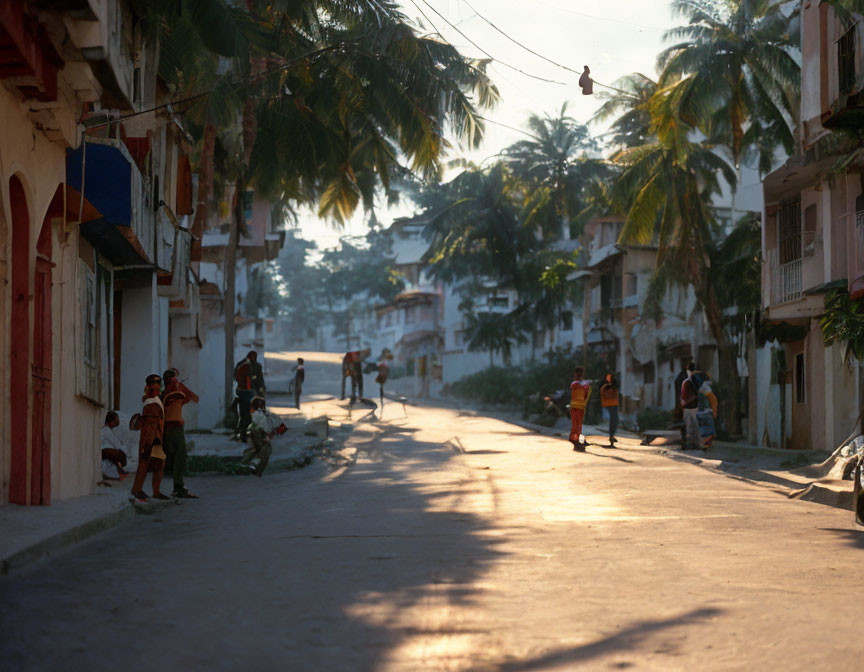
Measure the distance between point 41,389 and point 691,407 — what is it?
583 inches

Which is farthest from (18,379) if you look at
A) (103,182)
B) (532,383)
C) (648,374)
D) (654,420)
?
(532,383)

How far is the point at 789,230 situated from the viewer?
85.3 feet

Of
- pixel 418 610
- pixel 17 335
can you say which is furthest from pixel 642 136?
pixel 418 610

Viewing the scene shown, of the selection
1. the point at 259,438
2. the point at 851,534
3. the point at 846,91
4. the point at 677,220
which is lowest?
the point at 851,534

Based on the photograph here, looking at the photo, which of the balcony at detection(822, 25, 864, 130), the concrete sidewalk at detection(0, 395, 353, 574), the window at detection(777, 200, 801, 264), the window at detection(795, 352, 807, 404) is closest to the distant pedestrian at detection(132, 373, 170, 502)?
the concrete sidewalk at detection(0, 395, 353, 574)

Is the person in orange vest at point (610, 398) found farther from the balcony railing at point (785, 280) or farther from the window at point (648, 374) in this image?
the window at point (648, 374)

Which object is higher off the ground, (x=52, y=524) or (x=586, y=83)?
(x=586, y=83)

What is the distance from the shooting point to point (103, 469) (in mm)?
16234

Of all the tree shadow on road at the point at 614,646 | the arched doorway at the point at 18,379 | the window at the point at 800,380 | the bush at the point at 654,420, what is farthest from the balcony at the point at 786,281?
the tree shadow on road at the point at 614,646

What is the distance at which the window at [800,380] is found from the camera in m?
26.8

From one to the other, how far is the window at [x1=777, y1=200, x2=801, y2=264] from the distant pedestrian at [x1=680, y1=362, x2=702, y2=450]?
486cm

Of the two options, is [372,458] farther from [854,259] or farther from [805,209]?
[805,209]

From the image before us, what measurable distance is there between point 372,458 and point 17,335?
10.0m

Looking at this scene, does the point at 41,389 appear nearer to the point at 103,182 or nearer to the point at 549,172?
the point at 103,182
